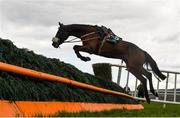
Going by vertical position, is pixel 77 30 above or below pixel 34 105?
above

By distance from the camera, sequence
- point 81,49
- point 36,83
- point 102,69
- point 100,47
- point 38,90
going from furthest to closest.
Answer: point 102,69 < point 100,47 < point 81,49 < point 36,83 < point 38,90

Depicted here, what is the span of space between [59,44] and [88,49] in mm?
827

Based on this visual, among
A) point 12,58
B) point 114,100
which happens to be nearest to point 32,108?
point 12,58

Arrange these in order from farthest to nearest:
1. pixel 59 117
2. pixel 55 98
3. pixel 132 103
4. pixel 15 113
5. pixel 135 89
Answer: pixel 135 89 < pixel 132 103 < pixel 55 98 < pixel 59 117 < pixel 15 113

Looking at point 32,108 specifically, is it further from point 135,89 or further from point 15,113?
point 135,89

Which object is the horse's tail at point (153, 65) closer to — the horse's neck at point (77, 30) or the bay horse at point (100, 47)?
the bay horse at point (100, 47)

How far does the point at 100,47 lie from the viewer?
13.9 meters

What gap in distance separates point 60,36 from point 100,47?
3.51 feet

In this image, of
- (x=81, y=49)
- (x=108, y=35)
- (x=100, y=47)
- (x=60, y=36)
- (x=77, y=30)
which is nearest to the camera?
(x=108, y=35)

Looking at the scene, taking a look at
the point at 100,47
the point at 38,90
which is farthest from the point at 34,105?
the point at 100,47

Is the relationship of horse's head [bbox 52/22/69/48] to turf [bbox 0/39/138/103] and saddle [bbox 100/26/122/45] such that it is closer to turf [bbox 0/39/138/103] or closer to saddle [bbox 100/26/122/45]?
saddle [bbox 100/26/122/45]

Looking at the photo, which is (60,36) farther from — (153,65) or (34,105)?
(34,105)

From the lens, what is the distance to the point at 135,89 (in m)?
20.8

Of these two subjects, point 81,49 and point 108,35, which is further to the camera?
point 81,49
